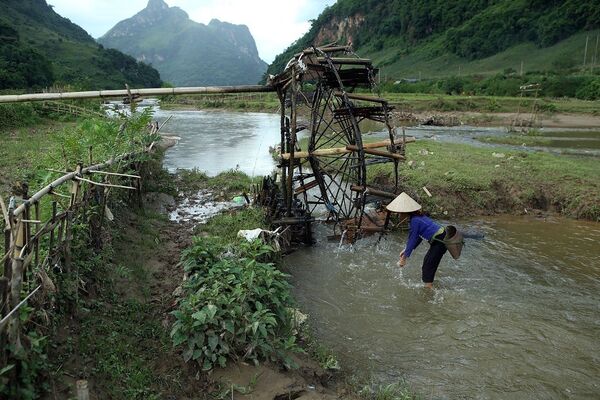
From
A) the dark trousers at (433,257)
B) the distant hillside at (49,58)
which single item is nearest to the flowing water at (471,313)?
the dark trousers at (433,257)

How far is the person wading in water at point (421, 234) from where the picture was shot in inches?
305

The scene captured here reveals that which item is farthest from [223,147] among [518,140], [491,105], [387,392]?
[491,105]

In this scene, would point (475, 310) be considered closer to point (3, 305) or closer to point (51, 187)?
point (51, 187)

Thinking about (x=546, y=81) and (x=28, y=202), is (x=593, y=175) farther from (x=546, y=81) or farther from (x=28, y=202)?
(x=546, y=81)

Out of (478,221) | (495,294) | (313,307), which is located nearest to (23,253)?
(313,307)

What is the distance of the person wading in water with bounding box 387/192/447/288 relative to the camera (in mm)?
7750

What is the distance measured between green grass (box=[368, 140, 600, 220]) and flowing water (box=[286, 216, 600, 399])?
166 cm

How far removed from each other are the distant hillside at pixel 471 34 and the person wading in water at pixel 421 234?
211 ft

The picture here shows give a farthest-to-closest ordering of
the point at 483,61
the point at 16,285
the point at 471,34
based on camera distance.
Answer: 1. the point at 471,34
2. the point at 483,61
3. the point at 16,285

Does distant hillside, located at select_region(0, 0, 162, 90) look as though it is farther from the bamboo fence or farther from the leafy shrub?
the leafy shrub

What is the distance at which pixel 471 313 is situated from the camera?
7504 millimetres

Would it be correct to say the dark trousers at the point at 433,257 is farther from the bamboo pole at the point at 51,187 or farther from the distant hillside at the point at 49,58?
the distant hillside at the point at 49,58

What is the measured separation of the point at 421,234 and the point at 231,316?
424 cm

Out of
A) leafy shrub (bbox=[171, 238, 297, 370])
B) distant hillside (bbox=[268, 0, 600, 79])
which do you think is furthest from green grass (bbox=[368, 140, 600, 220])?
distant hillside (bbox=[268, 0, 600, 79])
